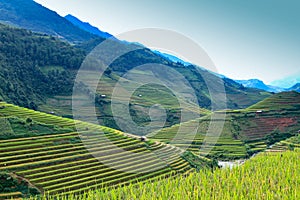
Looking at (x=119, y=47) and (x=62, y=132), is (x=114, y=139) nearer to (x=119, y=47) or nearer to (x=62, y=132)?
(x=62, y=132)

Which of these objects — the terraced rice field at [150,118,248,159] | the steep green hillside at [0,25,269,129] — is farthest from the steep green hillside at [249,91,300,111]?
the steep green hillside at [0,25,269,129]

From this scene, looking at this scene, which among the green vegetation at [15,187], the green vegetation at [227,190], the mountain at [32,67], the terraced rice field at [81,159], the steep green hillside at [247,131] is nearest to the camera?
the green vegetation at [227,190]

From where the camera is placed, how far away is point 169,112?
94.2m

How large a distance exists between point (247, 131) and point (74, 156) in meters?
44.6

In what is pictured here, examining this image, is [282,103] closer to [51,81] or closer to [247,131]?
[247,131]

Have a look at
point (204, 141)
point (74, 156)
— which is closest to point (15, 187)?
point (74, 156)

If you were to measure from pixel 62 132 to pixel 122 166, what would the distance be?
329 inches

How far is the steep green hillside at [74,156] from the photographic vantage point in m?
28.5

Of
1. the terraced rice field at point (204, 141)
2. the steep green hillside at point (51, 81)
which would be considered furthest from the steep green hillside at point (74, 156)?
the steep green hillside at point (51, 81)

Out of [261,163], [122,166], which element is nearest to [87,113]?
[122,166]

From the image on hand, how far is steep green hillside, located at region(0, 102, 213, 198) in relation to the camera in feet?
93.4

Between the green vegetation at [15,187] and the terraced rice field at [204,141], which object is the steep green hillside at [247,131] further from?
the green vegetation at [15,187]

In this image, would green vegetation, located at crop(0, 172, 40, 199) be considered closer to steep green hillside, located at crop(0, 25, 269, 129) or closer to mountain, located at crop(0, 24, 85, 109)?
steep green hillside, located at crop(0, 25, 269, 129)

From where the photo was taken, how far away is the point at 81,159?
33188mm
